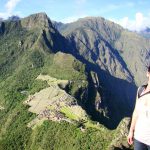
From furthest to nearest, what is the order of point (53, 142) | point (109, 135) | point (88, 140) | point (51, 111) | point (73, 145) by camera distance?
point (51, 111) → point (53, 142) → point (73, 145) → point (88, 140) → point (109, 135)

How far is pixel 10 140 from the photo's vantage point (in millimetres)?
192625

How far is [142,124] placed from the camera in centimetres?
1509

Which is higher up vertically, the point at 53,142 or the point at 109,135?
the point at 109,135

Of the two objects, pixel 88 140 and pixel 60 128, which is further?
pixel 60 128

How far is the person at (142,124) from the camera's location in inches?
587

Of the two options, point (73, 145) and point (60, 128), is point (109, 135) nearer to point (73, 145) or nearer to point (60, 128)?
point (73, 145)

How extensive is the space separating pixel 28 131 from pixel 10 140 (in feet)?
30.6

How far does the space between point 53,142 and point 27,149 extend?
15.3 m

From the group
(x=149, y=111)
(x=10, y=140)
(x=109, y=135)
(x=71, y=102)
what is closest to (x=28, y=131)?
(x=10, y=140)

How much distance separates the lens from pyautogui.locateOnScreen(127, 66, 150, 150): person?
48.9 feet

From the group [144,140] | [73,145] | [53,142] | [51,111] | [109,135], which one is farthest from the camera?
[51,111]

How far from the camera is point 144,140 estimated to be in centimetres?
1490

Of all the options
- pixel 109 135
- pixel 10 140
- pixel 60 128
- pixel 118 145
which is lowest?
pixel 10 140

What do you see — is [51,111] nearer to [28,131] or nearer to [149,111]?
[28,131]
